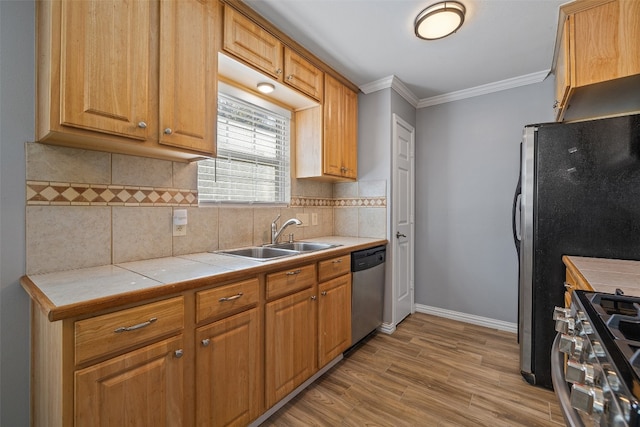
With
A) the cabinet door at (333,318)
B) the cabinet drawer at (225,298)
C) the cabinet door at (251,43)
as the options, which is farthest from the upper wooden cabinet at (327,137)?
the cabinet drawer at (225,298)

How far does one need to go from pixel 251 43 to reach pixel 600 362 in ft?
6.90

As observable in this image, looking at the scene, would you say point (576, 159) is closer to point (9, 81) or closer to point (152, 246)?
point (152, 246)

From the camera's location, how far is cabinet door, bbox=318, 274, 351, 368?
193 cm

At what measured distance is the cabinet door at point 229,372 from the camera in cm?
123

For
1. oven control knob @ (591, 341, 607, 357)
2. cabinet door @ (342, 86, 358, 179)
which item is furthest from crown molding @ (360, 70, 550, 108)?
oven control knob @ (591, 341, 607, 357)

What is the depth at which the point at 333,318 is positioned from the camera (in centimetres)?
205

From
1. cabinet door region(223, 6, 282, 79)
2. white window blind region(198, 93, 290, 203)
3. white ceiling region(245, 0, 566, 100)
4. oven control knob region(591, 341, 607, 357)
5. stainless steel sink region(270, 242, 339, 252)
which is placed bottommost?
oven control knob region(591, 341, 607, 357)

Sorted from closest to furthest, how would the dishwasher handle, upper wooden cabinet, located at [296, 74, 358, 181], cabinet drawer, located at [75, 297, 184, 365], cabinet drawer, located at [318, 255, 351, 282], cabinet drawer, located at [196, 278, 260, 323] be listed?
1. cabinet drawer, located at [75, 297, 184, 365]
2. cabinet drawer, located at [196, 278, 260, 323]
3. cabinet drawer, located at [318, 255, 351, 282]
4. the dishwasher handle
5. upper wooden cabinet, located at [296, 74, 358, 181]

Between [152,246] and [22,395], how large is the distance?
777 mm

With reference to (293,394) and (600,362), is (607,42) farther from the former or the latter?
(293,394)

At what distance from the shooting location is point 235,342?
1363mm

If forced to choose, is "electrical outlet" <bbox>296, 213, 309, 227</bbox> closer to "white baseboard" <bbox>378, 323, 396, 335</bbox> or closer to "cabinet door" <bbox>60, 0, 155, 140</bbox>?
"white baseboard" <bbox>378, 323, 396, 335</bbox>

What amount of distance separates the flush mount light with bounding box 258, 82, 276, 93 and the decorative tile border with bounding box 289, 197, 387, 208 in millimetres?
918

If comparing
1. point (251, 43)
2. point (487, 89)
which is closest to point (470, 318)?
point (487, 89)
